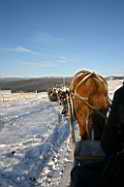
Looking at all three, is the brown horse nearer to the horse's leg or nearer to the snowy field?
the horse's leg

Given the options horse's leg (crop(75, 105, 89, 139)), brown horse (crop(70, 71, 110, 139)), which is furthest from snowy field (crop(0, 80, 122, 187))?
brown horse (crop(70, 71, 110, 139))

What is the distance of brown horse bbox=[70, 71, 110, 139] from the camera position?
7922 millimetres

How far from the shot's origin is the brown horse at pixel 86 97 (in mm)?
7922

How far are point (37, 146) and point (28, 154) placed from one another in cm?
83

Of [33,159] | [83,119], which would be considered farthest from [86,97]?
[33,159]

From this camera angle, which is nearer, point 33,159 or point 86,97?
point 33,159

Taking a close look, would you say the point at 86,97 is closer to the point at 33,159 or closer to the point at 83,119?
the point at 83,119

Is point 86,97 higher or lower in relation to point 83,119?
higher

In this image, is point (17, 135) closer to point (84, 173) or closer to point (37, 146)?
point (37, 146)

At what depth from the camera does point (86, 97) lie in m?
8.12

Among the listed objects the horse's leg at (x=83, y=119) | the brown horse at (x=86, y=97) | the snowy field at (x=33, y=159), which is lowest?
the snowy field at (x=33, y=159)

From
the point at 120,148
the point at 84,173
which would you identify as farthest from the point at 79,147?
the point at 120,148

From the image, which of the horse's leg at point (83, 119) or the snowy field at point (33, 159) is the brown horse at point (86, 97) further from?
the snowy field at point (33, 159)

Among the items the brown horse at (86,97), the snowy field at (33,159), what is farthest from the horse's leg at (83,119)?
the snowy field at (33,159)
